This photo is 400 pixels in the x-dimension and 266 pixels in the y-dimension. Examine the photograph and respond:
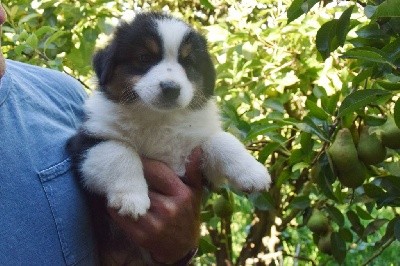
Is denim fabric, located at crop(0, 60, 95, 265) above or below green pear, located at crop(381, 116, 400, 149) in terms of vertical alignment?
above

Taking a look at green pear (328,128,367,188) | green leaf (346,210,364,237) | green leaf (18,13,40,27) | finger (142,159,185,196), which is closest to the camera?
finger (142,159,185,196)

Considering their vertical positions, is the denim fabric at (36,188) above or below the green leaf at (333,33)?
below

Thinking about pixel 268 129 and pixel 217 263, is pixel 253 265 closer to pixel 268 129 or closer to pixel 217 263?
pixel 217 263

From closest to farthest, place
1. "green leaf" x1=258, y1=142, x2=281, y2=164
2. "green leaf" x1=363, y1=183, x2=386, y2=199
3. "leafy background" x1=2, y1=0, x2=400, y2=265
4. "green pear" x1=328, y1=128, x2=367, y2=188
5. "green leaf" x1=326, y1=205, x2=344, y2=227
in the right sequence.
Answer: "leafy background" x1=2, y1=0, x2=400, y2=265
"green pear" x1=328, y1=128, x2=367, y2=188
"green leaf" x1=363, y1=183, x2=386, y2=199
"green leaf" x1=258, y1=142, x2=281, y2=164
"green leaf" x1=326, y1=205, x2=344, y2=227

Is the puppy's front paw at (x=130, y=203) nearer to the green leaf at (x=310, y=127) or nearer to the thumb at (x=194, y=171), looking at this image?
the thumb at (x=194, y=171)

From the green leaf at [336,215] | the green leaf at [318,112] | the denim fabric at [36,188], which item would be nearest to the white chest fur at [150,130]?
the denim fabric at [36,188]

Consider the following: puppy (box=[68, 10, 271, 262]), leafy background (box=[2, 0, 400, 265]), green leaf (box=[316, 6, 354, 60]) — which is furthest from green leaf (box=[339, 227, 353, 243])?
green leaf (box=[316, 6, 354, 60])

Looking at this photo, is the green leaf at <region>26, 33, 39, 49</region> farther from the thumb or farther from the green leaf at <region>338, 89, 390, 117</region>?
the green leaf at <region>338, 89, 390, 117</region>
